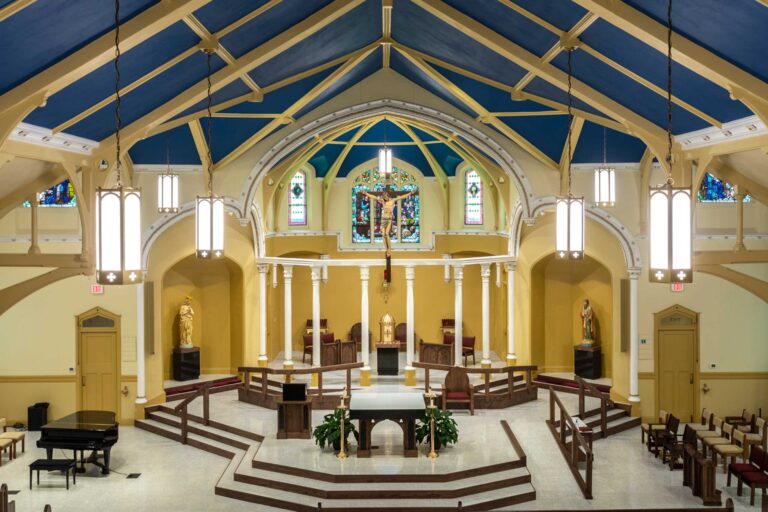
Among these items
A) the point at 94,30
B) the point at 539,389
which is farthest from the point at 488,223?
the point at 94,30

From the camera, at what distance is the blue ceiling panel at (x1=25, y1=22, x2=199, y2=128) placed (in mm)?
11148

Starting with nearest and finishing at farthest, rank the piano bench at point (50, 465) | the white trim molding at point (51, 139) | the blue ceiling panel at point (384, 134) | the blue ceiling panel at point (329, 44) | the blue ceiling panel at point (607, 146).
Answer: the white trim molding at point (51, 139) → the blue ceiling panel at point (329, 44) → the piano bench at point (50, 465) → the blue ceiling panel at point (607, 146) → the blue ceiling panel at point (384, 134)

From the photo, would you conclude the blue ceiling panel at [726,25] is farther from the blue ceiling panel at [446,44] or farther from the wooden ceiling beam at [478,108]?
the wooden ceiling beam at [478,108]

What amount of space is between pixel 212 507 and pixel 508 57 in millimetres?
8689

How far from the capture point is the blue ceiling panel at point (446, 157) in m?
24.8

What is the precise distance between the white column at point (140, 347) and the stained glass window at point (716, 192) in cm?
1291

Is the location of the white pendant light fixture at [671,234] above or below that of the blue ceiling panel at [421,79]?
below

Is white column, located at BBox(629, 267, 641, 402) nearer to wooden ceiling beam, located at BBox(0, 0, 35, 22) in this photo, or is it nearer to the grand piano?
the grand piano

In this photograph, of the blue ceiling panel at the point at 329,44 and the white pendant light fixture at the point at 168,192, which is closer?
the blue ceiling panel at the point at 329,44

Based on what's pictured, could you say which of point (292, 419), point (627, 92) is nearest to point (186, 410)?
point (292, 419)

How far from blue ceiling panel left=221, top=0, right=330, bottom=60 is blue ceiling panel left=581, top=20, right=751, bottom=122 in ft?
13.7

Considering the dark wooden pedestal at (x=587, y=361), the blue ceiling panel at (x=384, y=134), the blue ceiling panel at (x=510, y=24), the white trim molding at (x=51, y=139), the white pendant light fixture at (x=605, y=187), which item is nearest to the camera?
the white trim molding at (x=51, y=139)

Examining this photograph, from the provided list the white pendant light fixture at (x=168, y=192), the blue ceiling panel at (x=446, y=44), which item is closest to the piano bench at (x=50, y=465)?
the white pendant light fixture at (x=168, y=192)

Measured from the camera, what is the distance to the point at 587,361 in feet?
70.0
